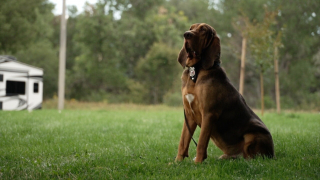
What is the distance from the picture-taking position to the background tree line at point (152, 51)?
2384 centimetres

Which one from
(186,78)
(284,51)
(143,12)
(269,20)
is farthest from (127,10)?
(186,78)

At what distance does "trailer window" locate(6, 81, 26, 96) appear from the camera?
1462 centimetres

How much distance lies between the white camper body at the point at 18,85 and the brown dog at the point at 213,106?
13319mm

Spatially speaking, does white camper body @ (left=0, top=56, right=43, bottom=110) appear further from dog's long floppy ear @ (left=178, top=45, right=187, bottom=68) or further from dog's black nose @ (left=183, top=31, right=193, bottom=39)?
dog's black nose @ (left=183, top=31, right=193, bottom=39)

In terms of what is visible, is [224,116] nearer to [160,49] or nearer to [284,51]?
[160,49]

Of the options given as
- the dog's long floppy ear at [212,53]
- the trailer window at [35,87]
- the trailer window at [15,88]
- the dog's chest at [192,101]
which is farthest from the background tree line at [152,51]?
the dog's long floppy ear at [212,53]

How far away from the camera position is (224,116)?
3.49 meters

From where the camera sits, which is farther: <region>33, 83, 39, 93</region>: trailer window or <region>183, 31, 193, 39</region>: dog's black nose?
<region>33, 83, 39, 93</region>: trailer window

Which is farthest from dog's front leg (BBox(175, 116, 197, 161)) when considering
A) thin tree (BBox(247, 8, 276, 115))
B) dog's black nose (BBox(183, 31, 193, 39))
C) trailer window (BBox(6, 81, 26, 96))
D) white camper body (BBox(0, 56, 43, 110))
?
trailer window (BBox(6, 81, 26, 96))

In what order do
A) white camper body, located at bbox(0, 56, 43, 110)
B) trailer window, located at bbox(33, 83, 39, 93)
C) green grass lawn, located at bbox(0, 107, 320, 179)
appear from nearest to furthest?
green grass lawn, located at bbox(0, 107, 320, 179)
white camper body, located at bbox(0, 56, 43, 110)
trailer window, located at bbox(33, 83, 39, 93)

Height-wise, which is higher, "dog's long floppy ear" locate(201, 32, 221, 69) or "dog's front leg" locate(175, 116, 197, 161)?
"dog's long floppy ear" locate(201, 32, 221, 69)

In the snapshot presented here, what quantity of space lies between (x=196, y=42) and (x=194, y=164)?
141cm

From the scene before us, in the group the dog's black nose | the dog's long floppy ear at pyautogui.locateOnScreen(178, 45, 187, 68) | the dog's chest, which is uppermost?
the dog's black nose

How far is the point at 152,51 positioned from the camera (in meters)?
23.7
